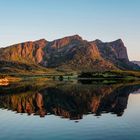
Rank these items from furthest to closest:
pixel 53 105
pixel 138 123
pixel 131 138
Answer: pixel 53 105 → pixel 138 123 → pixel 131 138

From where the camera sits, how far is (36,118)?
264ft

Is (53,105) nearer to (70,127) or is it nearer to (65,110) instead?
(65,110)

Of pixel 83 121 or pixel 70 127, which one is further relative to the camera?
pixel 83 121

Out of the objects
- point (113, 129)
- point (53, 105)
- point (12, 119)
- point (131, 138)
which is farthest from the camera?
point (53, 105)

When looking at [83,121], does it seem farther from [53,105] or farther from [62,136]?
[53,105]

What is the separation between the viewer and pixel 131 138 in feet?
170

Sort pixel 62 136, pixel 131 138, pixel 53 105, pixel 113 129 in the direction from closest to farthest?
1. pixel 131 138
2. pixel 62 136
3. pixel 113 129
4. pixel 53 105

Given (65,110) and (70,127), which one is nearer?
(70,127)

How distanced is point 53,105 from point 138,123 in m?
45.6

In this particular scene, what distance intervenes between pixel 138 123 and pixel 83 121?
37.7 ft

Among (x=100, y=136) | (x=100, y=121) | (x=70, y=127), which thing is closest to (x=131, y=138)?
(x=100, y=136)

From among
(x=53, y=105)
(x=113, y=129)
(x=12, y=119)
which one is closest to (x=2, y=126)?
(x=12, y=119)

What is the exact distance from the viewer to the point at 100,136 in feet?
179

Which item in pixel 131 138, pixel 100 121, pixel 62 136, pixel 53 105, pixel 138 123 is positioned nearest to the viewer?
→ pixel 131 138
